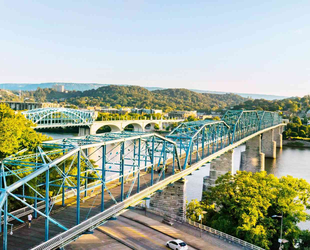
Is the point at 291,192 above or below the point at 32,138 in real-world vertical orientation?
below

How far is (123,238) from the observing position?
20.1m

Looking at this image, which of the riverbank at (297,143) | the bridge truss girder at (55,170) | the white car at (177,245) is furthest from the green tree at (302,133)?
the white car at (177,245)

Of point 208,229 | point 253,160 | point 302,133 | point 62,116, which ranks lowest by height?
point 208,229

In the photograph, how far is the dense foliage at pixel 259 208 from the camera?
21.0 meters

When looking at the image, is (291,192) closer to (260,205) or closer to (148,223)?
(260,205)

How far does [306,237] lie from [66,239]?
15751 mm

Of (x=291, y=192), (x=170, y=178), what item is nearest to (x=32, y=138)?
(x=170, y=178)

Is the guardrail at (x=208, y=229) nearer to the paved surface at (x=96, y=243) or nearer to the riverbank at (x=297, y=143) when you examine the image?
the paved surface at (x=96, y=243)

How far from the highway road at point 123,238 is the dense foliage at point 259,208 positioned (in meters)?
4.96

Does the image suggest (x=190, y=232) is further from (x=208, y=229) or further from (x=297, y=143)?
(x=297, y=143)

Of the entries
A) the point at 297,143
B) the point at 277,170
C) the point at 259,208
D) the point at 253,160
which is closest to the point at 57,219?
the point at 259,208

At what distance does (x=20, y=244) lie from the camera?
1153 centimetres

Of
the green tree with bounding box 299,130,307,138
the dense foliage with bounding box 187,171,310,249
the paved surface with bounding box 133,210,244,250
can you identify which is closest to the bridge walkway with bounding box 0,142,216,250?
the paved surface with bounding box 133,210,244,250

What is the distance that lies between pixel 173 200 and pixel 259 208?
6372 millimetres
